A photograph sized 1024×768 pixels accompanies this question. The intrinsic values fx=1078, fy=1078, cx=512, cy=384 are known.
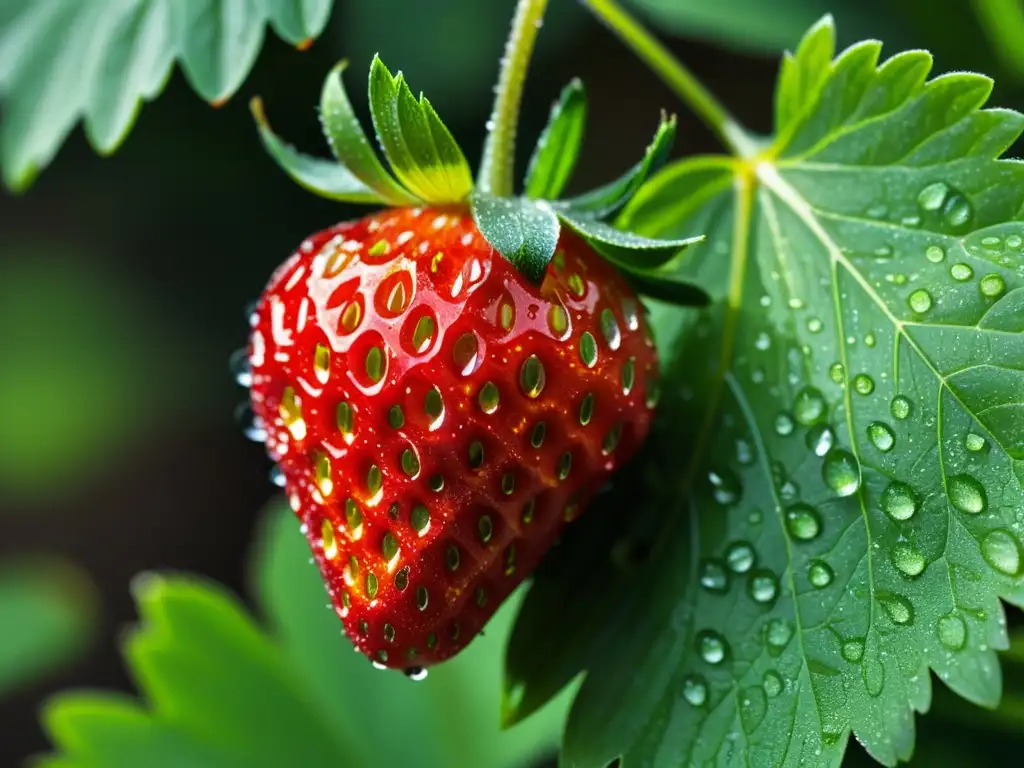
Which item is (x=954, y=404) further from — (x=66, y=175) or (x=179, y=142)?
(x=66, y=175)

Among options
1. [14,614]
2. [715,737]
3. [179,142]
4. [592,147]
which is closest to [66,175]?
[179,142]

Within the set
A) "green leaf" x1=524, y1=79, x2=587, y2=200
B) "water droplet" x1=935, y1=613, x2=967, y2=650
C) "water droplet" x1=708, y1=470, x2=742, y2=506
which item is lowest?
"water droplet" x1=935, y1=613, x2=967, y2=650

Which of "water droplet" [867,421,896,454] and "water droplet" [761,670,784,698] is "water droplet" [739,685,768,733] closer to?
"water droplet" [761,670,784,698]

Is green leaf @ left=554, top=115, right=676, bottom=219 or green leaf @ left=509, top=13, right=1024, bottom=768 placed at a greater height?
green leaf @ left=554, top=115, right=676, bottom=219

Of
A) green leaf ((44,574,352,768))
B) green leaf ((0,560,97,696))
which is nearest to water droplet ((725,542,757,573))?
green leaf ((44,574,352,768))

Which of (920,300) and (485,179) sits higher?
(485,179)

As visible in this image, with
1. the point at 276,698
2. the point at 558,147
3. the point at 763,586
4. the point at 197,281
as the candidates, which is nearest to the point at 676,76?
the point at 558,147

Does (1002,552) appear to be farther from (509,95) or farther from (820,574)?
(509,95)
